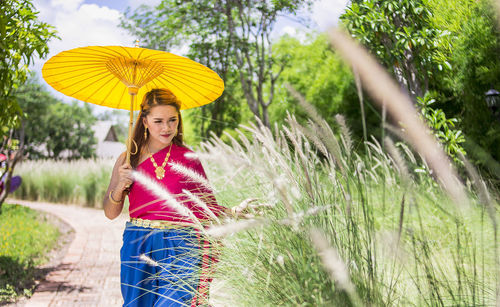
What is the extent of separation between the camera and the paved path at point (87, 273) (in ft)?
14.5

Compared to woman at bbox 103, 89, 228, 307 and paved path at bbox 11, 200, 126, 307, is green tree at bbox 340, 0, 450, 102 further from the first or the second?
paved path at bbox 11, 200, 126, 307

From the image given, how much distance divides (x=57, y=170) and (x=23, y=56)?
9.60 meters

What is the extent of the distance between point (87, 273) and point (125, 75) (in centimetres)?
354

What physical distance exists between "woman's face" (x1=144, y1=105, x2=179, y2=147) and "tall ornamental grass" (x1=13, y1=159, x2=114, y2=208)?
30.6 feet

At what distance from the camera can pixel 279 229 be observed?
1769mm

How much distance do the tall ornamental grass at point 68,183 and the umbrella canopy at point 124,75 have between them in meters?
8.93

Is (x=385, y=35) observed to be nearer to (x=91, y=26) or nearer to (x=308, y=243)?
(x=308, y=243)

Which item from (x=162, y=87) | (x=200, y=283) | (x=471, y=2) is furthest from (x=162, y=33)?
(x=200, y=283)

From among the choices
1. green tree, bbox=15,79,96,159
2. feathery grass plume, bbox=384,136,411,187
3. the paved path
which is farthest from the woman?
green tree, bbox=15,79,96,159

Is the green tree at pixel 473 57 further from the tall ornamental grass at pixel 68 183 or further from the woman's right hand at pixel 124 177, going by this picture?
the tall ornamental grass at pixel 68 183

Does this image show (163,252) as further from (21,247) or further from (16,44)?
(21,247)

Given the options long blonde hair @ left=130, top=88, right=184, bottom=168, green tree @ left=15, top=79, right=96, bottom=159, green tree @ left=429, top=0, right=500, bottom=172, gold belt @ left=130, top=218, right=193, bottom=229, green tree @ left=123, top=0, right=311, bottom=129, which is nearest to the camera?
gold belt @ left=130, top=218, right=193, bottom=229

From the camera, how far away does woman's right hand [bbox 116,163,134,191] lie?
2.48 metres

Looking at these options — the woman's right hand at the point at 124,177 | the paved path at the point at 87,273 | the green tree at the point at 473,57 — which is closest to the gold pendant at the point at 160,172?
the woman's right hand at the point at 124,177
